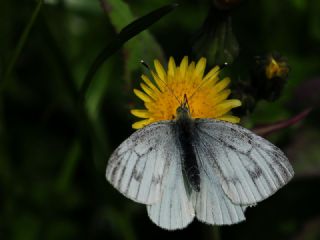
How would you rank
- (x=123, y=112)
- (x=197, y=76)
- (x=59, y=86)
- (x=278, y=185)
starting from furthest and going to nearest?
(x=123, y=112), (x=59, y=86), (x=197, y=76), (x=278, y=185)

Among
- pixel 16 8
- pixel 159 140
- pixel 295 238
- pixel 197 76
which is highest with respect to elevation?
pixel 16 8

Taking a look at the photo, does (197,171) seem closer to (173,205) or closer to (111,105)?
(173,205)

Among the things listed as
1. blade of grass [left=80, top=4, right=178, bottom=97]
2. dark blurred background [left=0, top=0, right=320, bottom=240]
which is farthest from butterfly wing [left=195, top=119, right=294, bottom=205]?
blade of grass [left=80, top=4, right=178, bottom=97]

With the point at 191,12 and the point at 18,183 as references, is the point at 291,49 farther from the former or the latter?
the point at 18,183

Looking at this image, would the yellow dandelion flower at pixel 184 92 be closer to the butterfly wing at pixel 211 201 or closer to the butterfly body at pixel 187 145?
the butterfly body at pixel 187 145

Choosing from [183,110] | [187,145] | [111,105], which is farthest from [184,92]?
[111,105]

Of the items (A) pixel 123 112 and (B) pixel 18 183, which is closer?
(B) pixel 18 183

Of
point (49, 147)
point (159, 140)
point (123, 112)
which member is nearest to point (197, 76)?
point (159, 140)
